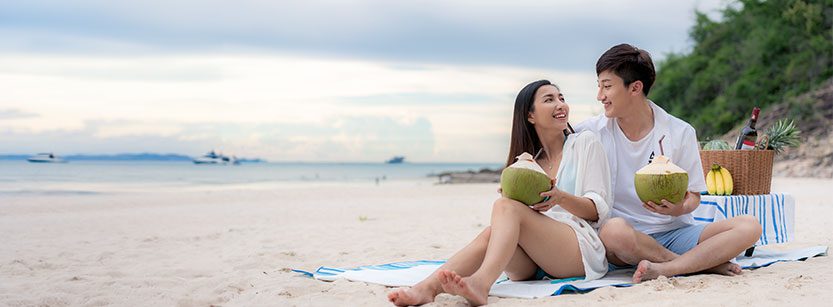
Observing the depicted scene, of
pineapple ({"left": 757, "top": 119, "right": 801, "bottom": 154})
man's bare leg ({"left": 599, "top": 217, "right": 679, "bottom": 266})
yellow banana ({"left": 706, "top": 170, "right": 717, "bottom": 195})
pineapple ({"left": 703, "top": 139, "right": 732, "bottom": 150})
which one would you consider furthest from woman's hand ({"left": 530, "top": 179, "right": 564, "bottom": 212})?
pineapple ({"left": 757, "top": 119, "right": 801, "bottom": 154})

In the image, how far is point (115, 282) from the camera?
499cm

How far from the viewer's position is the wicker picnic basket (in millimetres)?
5609

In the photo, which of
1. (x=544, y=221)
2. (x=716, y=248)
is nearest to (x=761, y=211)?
(x=716, y=248)

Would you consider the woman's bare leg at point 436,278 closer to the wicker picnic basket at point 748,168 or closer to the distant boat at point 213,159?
the wicker picnic basket at point 748,168

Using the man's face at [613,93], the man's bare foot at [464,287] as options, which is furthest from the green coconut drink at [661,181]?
the man's bare foot at [464,287]

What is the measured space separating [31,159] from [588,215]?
29573mm

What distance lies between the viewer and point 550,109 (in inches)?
164

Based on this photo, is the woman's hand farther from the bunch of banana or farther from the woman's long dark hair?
the bunch of banana

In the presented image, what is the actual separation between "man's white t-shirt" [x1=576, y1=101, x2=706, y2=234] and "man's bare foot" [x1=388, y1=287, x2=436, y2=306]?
4.03 feet

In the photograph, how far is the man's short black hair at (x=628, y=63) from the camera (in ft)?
13.8

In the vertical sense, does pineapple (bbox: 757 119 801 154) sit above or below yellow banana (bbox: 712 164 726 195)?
above

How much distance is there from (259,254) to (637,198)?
317 centimetres

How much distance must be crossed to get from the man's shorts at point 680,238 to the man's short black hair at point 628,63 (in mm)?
896

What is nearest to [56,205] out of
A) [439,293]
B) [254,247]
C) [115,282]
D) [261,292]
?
[254,247]
